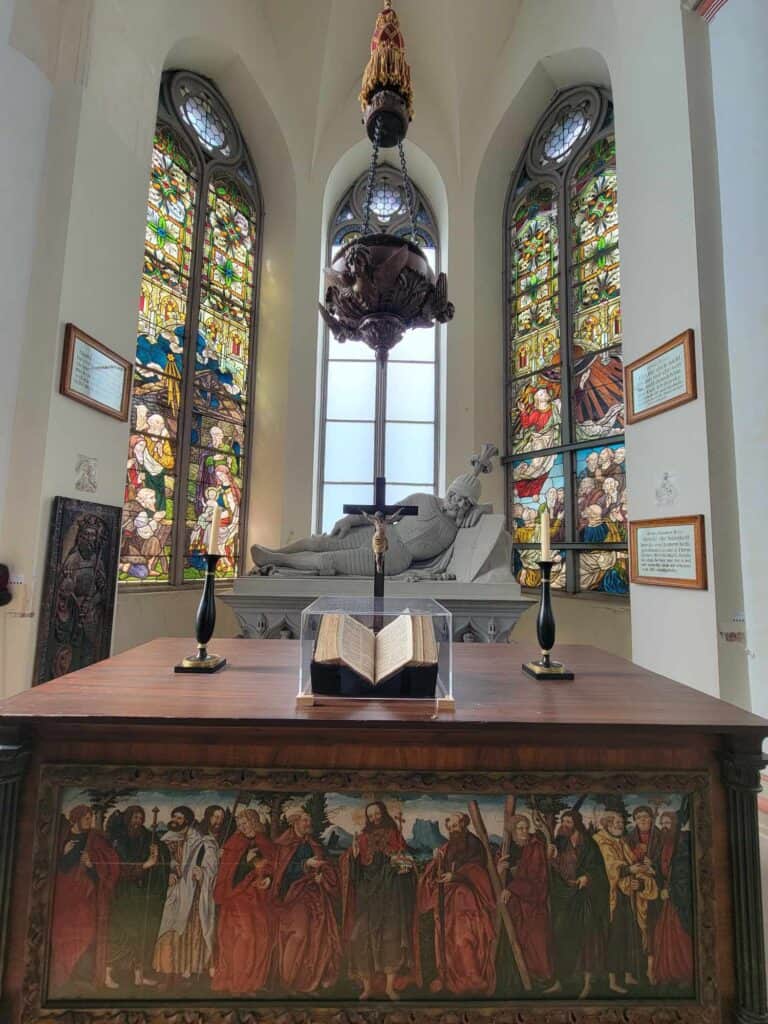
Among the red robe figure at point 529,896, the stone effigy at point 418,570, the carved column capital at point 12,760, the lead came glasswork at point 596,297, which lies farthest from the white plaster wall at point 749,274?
the carved column capital at point 12,760

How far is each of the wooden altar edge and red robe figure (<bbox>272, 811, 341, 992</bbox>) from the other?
0.90 ft

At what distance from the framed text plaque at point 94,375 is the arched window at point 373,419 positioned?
110 inches

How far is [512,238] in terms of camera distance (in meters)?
6.40

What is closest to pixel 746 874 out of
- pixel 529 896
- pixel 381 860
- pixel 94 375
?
pixel 529 896

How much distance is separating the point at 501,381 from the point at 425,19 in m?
4.40

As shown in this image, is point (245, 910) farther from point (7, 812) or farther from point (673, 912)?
point (673, 912)

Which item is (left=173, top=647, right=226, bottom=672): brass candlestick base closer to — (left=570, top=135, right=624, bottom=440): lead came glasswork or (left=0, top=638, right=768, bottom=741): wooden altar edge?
(left=0, top=638, right=768, bottom=741): wooden altar edge

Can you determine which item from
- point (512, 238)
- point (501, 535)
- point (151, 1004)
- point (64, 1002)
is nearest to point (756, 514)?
point (501, 535)

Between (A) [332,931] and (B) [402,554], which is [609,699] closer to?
(A) [332,931]

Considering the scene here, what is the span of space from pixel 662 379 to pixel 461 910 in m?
3.23

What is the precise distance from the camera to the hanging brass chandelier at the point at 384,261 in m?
2.87

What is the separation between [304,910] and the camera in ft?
3.67

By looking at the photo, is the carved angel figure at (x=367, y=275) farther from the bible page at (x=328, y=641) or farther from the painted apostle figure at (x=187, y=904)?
the painted apostle figure at (x=187, y=904)

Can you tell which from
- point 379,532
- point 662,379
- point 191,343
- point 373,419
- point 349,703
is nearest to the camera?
point 349,703
